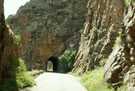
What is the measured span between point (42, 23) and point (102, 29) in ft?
83.4

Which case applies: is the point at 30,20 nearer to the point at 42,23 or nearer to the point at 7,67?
the point at 42,23

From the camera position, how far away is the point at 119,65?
74.2 feet

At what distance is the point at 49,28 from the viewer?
62312 mm

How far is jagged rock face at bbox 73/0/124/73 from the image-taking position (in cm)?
3416

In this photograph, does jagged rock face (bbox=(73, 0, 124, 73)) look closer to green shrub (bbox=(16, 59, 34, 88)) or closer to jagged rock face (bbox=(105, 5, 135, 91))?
jagged rock face (bbox=(105, 5, 135, 91))

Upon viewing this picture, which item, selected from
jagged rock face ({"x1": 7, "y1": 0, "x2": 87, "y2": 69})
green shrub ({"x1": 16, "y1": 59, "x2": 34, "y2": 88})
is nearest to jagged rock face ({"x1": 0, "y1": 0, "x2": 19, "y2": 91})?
green shrub ({"x1": 16, "y1": 59, "x2": 34, "y2": 88})

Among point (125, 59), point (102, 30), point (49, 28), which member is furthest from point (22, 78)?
point (49, 28)

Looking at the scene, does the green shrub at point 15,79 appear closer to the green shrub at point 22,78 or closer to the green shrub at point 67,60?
the green shrub at point 22,78

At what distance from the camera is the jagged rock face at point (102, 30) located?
34156mm

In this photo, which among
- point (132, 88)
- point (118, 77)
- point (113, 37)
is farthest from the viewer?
point (113, 37)

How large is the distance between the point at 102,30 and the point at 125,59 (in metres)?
17.1

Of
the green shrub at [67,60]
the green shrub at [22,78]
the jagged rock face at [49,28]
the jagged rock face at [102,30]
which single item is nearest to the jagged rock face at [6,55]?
the green shrub at [22,78]

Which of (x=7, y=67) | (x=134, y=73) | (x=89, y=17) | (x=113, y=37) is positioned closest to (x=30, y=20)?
→ (x=89, y=17)

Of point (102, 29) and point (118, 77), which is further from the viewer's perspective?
point (102, 29)
